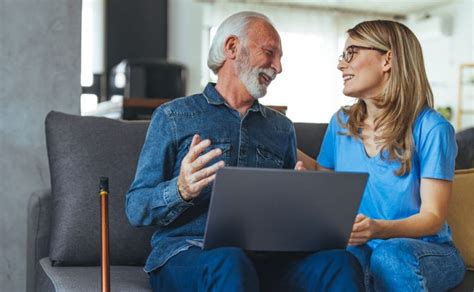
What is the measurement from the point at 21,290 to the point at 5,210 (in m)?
0.29

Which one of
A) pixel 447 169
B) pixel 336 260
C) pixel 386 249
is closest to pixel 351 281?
pixel 336 260

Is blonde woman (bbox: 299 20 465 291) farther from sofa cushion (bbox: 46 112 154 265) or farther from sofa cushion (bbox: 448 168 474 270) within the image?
sofa cushion (bbox: 46 112 154 265)

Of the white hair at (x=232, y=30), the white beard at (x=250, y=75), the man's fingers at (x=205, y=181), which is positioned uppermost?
the white hair at (x=232, y=30)

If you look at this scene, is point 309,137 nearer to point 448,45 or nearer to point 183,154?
point 183,154

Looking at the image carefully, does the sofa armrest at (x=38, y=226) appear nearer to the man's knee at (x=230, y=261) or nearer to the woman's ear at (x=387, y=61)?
the man's knee at (x=230, y=261)

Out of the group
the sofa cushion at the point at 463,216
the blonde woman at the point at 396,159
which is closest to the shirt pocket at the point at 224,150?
the blonde woman at the point at 396,159

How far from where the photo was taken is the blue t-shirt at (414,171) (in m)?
2.02

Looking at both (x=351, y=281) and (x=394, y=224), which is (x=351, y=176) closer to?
(x=351, y=281)

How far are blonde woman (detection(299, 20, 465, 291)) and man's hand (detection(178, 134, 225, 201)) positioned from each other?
40cm

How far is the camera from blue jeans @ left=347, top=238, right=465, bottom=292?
6.01ft

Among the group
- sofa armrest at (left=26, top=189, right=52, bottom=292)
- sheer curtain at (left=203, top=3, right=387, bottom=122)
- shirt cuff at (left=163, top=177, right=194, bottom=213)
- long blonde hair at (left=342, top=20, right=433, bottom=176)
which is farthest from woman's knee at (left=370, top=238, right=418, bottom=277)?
sheer curtain at (left=203, top=3, right=387, bottom=122)

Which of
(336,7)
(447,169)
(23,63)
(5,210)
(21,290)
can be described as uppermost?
(336,7)

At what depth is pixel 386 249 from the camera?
186cm

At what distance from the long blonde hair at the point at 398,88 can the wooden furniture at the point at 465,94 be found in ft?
29.1
